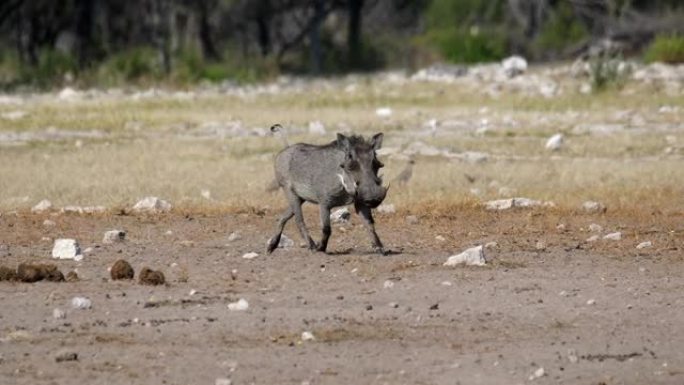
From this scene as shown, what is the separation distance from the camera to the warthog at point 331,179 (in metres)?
11.6

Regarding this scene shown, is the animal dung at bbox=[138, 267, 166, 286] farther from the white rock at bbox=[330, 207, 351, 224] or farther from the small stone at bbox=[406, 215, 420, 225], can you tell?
the small stone at bbox=[406, 215, 420, 225]

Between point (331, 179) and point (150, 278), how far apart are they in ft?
5.20

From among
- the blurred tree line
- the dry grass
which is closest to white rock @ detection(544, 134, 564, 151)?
the dry grass

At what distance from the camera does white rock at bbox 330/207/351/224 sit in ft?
46.9

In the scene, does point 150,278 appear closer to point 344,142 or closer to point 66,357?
point 344,142

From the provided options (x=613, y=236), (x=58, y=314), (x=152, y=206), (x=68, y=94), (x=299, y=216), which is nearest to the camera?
(x=58, y=314)

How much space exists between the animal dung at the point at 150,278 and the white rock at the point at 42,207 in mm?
4144

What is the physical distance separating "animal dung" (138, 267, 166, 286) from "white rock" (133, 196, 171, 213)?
390cm

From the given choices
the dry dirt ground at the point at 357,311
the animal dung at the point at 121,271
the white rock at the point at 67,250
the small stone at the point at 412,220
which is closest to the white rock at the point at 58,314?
the dry dirt ground at the point at 357,311

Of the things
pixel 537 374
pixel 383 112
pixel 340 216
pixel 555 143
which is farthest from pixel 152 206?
pixel 383 112

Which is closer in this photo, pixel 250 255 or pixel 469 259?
pixel 469 259

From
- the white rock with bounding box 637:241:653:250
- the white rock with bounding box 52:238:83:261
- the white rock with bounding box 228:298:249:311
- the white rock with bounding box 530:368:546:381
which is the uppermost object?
the white rock with bounding box 530:368:546:381

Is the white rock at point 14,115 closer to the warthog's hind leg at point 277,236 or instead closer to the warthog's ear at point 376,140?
Answer: the warthog's hind leg at point 277,236

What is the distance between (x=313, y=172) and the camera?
1223cm
